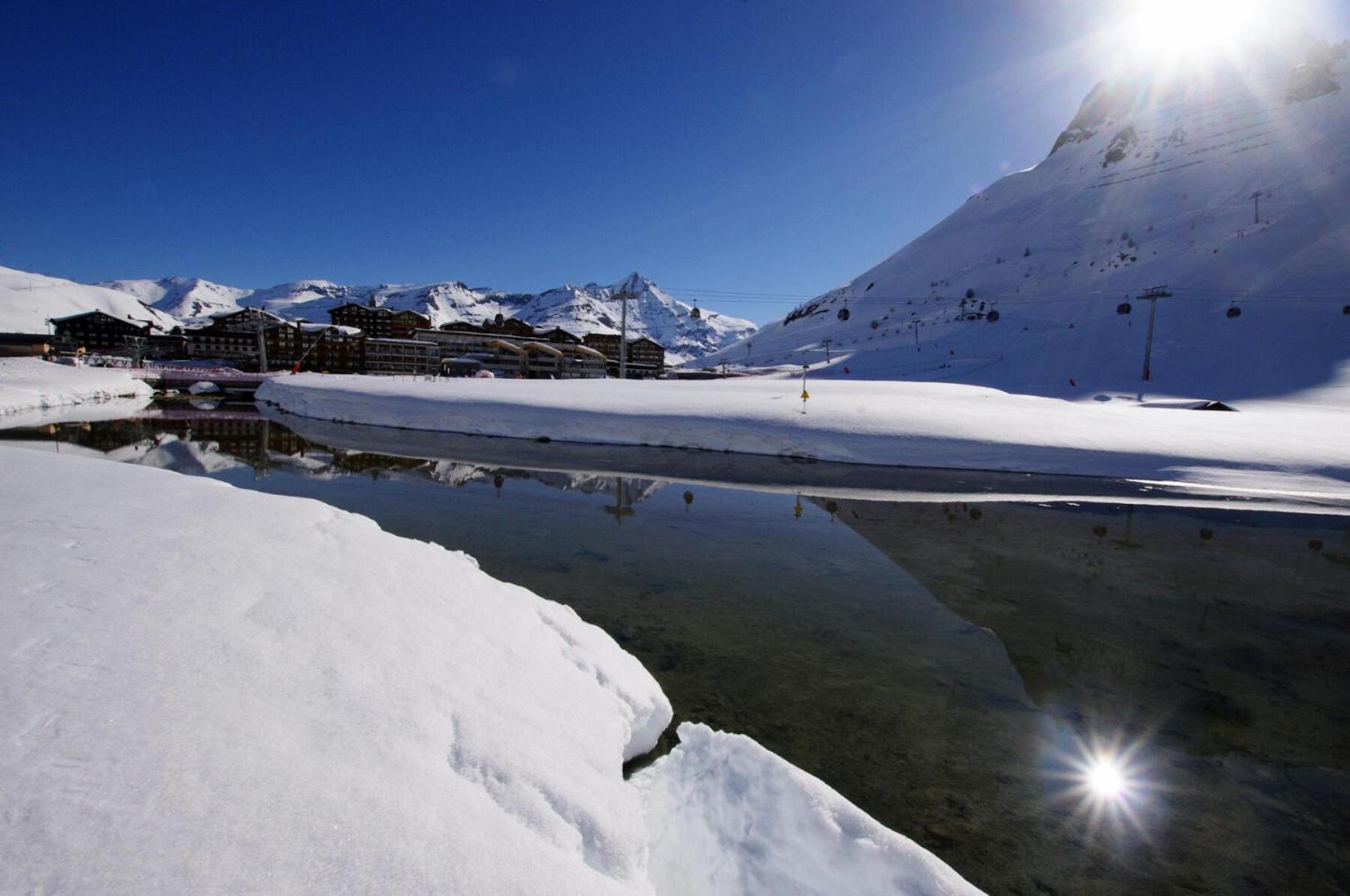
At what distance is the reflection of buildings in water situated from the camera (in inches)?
189

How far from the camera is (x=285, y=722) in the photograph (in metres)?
2.37

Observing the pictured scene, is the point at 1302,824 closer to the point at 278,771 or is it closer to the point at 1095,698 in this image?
the point at 1095,698

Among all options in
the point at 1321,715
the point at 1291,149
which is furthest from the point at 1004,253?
the point at 1321,715

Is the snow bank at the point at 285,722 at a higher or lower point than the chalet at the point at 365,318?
lower

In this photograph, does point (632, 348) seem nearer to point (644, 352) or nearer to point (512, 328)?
point (644, 352)

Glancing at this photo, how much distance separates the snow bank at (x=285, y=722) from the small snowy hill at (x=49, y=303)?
524 ft

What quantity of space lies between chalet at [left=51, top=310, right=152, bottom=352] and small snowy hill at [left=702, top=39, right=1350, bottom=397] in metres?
84.5

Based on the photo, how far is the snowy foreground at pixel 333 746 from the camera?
68.8 inches

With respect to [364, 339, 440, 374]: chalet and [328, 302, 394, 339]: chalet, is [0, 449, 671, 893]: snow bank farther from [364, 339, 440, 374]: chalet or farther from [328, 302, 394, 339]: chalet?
[328, 302, 394, 339]: chalet

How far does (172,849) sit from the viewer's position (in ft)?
5.41

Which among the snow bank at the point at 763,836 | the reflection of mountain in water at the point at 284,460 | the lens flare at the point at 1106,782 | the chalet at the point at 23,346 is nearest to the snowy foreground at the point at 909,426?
the reflection of mountain in water at the point at 284,460

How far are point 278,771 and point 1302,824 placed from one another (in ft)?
19.0

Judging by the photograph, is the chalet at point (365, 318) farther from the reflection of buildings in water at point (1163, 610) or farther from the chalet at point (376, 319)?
the reflection of buildings in water at point (1163, 610)

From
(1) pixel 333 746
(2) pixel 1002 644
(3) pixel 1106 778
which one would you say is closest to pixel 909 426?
(2) pixel 1002 644
